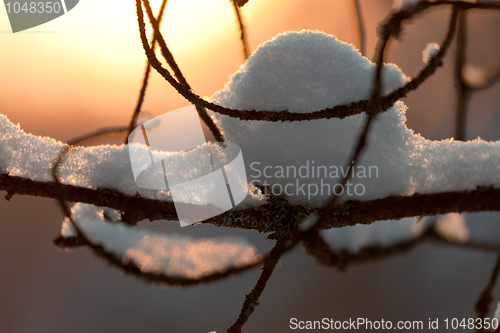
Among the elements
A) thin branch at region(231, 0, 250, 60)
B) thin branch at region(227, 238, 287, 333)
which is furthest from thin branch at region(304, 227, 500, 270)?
thin branch at region(231, 0, 250, 60)

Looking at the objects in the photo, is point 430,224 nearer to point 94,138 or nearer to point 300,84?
point 300,84

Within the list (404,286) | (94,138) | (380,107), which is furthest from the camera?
(404,286)

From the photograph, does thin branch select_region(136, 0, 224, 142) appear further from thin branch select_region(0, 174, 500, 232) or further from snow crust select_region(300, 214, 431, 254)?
snow crust select_region(300, 214, 431, 254)

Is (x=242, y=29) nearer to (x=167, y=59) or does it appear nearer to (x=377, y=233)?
(x=167, y=59)

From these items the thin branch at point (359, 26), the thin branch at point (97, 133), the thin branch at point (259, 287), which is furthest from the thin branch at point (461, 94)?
the thin branch at point (97, 133)

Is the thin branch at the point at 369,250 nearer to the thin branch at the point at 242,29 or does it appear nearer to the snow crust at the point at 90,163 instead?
the snow crust at the point at 90,163

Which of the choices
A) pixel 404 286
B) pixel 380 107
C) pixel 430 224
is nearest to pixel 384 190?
pixel 380 107

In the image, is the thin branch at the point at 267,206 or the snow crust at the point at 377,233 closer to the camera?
the thin branch at the point at 267,206

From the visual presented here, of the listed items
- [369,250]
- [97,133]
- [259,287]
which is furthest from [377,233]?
[97,133]
